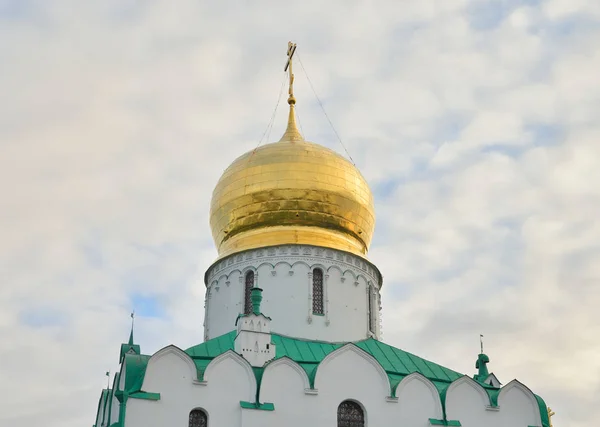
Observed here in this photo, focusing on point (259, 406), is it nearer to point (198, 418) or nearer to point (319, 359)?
point (198, 418)

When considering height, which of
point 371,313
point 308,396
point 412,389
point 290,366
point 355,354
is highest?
point 371,313

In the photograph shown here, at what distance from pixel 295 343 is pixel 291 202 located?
3.21m

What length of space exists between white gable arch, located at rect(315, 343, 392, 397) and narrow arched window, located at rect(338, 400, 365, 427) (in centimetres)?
58

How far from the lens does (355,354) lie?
16.8 meters

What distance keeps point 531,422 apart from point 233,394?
5704 mm

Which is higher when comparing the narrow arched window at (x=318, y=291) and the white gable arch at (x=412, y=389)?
the narrow arched window at (x=318, y=291)

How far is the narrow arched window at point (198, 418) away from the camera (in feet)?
50.3

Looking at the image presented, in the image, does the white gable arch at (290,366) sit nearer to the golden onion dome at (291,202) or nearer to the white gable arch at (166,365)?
the white gable arch at (166,365)

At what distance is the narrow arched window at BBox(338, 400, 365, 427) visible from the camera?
53.0 feet

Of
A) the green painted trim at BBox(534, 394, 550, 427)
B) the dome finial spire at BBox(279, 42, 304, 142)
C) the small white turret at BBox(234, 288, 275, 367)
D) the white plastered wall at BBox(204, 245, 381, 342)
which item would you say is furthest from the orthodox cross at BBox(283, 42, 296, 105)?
the green painted trim at BBox(534, 394, 550, 427)

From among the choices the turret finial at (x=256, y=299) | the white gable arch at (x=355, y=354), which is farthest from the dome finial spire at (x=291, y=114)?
the white gable arch at (x=355, y=354)

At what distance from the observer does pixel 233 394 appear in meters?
15.7

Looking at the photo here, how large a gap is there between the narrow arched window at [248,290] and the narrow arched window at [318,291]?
4.42 feet

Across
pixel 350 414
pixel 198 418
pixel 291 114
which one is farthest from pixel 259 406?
pixel 291 114
